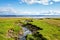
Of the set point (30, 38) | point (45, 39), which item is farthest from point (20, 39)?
point (45, 39)

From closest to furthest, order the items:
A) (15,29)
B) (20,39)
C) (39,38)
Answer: (39,38) < (20,39) < (15,29)

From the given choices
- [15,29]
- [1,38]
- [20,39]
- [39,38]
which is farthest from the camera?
[15,29]

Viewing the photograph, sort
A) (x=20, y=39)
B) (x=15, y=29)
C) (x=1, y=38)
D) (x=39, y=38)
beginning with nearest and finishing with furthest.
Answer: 1. (x=1, y=38)
2. (x=39, y=38)
3. (x=20, y=39)
4. (x=15, y=29)

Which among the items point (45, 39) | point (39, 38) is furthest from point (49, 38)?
point (39, 38)

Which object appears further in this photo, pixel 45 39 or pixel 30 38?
pixel 30 38

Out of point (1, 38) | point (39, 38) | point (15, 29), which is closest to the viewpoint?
point (1, 38)

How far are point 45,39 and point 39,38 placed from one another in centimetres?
234

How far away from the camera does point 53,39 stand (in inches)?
1069

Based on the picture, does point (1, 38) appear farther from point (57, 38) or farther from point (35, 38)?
point (57, 38)

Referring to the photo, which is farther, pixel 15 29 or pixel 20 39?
pixel 15 29

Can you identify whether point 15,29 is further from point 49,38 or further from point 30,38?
point 49,38

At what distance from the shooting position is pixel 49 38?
27703 mm

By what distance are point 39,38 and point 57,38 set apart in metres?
3.65

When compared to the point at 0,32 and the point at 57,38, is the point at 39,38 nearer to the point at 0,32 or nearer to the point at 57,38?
the point at 57,38
